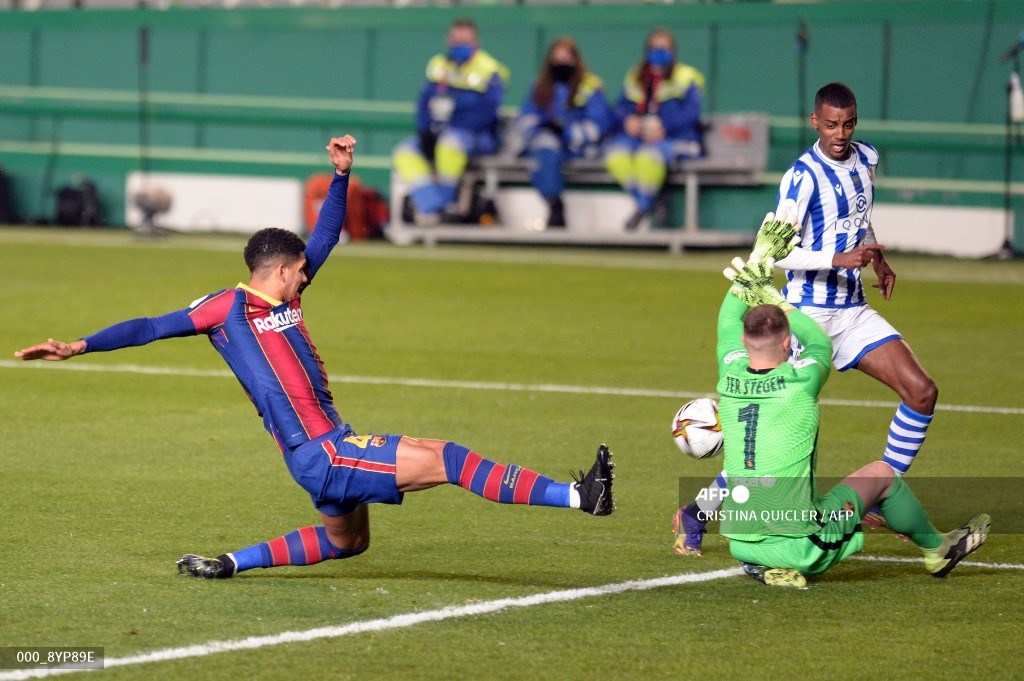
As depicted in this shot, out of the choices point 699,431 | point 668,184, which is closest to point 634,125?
point 668,184

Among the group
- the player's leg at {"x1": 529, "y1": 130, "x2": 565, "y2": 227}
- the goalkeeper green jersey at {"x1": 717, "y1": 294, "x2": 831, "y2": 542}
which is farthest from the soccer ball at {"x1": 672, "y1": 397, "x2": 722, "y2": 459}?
the player's leg at {"x1": 529, "y1": 130, "x2": 565, "y2": 227}

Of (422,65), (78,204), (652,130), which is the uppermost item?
(422,65)

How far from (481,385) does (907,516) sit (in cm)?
540

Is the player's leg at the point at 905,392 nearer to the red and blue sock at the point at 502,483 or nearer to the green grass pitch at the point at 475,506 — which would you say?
the green grass pitch at the point at 475,506

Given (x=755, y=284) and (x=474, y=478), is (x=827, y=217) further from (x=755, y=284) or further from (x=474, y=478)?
(x=474, y=478)

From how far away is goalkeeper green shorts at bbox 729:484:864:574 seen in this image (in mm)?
5836

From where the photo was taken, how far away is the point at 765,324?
577cm

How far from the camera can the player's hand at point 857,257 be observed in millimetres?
6654

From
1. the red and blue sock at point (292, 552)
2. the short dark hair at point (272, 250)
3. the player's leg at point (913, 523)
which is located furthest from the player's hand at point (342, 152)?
the player's leg at point (913, 523)

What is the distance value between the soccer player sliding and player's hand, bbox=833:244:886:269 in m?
1.74

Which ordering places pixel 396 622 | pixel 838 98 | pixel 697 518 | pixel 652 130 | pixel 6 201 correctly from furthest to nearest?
1. pixel 6 201
2. pixel 652 130
3. pixel 838 98
4. pixel 697 518
5. pixel 396 622

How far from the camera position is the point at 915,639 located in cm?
530

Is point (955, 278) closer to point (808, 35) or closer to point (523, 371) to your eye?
point (808, 35)

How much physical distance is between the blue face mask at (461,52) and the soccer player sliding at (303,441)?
631 inches
